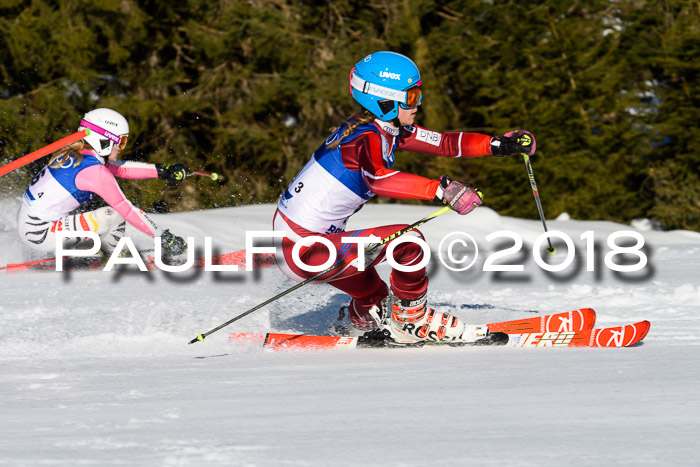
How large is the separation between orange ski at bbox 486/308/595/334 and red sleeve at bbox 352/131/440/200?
0.93m

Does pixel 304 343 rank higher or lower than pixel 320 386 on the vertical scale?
lower

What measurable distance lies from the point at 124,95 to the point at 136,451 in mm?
12359

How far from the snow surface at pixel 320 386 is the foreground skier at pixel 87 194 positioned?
578 mm

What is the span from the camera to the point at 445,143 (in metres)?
4.68

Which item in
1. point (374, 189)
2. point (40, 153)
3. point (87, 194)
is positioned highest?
point (374, 189)

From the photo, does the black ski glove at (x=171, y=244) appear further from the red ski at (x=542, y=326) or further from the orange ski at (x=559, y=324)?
the orange ski at (x=559, y=324)

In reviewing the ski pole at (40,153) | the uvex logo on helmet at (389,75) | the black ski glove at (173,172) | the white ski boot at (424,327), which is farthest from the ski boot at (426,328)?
the black ski glove at (173,172)

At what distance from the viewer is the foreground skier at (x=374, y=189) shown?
389cm

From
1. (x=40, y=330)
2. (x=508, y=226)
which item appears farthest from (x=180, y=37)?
(x=40, y=330)

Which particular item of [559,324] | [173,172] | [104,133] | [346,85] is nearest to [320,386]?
[559,324]

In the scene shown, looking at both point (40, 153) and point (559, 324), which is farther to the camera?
point (40, 153)

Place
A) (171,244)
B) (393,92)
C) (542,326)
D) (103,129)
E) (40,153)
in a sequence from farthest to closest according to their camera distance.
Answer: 1. (171,244)
2. (103,129)
3. (40,153)
4. (542,326)
5. (393,92)

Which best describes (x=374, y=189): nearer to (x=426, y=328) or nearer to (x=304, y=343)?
(x=426, y=328)

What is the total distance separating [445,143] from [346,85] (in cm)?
928
